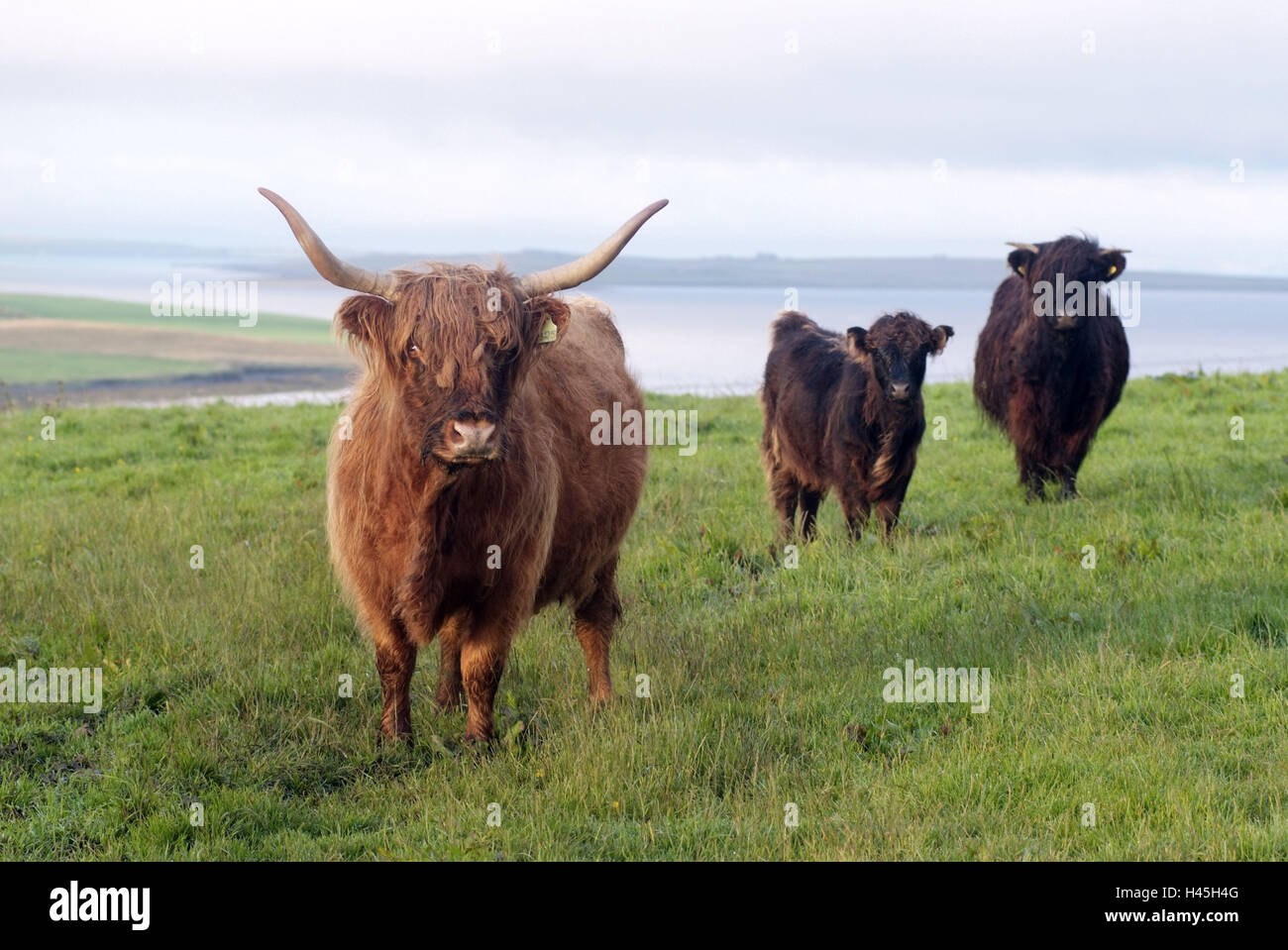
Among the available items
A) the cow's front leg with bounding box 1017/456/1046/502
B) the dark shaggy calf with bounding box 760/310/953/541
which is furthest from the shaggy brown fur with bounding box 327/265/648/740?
the cow's front leg with bounding box 1017/456/1046/502

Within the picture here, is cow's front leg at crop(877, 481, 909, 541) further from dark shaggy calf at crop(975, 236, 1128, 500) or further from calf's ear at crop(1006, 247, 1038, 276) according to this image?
calf's ear at crop(1006, 247, 1038, 276)

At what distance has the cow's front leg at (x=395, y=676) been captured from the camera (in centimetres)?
441

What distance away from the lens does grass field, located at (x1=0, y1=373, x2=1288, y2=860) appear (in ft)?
12.1

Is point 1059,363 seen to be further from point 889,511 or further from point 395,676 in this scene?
point 395,676

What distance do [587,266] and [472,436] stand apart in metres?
0.87

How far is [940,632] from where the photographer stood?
5449 millimetres

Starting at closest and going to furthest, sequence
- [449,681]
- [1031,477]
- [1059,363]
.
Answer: [449,681] → [1031,477] → [1059,363]

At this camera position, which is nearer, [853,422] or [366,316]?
[366,316]

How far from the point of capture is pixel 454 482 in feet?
13.3

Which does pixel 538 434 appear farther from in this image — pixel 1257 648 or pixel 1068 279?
pixel 1068 279

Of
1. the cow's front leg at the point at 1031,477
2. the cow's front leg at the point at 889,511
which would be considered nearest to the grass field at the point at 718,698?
the cow's front leg at the point at 1031,477

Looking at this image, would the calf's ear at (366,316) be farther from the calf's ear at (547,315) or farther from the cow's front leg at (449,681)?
the cow's front leg at (449,681)

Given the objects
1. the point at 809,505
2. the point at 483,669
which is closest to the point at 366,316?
the point at 483,669
